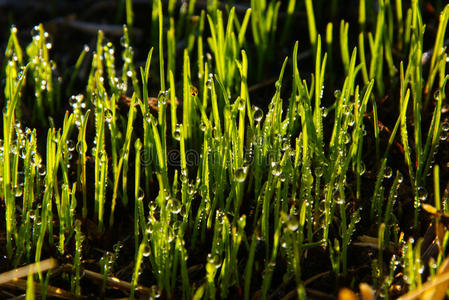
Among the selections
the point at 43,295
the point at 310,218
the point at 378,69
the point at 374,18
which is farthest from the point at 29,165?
the point at 374,18

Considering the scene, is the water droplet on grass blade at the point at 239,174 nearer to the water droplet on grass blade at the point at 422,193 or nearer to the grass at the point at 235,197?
the grass at the point at 235,197

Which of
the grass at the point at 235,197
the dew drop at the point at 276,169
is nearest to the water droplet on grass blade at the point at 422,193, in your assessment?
the grass at the point at 235,197

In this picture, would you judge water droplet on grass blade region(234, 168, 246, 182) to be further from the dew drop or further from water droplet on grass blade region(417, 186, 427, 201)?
water droplet on grass blade region(417, 186, 427, 201)

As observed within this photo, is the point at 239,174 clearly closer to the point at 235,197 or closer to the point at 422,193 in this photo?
the point at 235,197

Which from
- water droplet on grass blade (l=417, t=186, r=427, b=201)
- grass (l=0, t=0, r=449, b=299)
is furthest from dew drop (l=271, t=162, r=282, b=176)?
water droplet on grass blade (l=417, t=186, r=427, b=201)

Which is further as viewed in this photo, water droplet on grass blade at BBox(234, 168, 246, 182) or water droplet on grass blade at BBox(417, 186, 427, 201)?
water droplet on grass blade at BBox(417, 186, 427, 201)

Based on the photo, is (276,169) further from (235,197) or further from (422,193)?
(422,193)

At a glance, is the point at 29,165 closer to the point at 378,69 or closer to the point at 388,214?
the point at 388,214

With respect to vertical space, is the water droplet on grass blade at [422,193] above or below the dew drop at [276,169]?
below

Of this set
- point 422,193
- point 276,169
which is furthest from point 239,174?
point 422,193

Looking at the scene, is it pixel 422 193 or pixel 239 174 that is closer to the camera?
pixel 239 174

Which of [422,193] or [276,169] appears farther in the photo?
[422,193]

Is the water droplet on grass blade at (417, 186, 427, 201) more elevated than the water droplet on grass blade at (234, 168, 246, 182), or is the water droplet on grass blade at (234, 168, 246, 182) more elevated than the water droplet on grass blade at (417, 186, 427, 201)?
the water droplet on grass blade at (234, 168, 246, 182)
